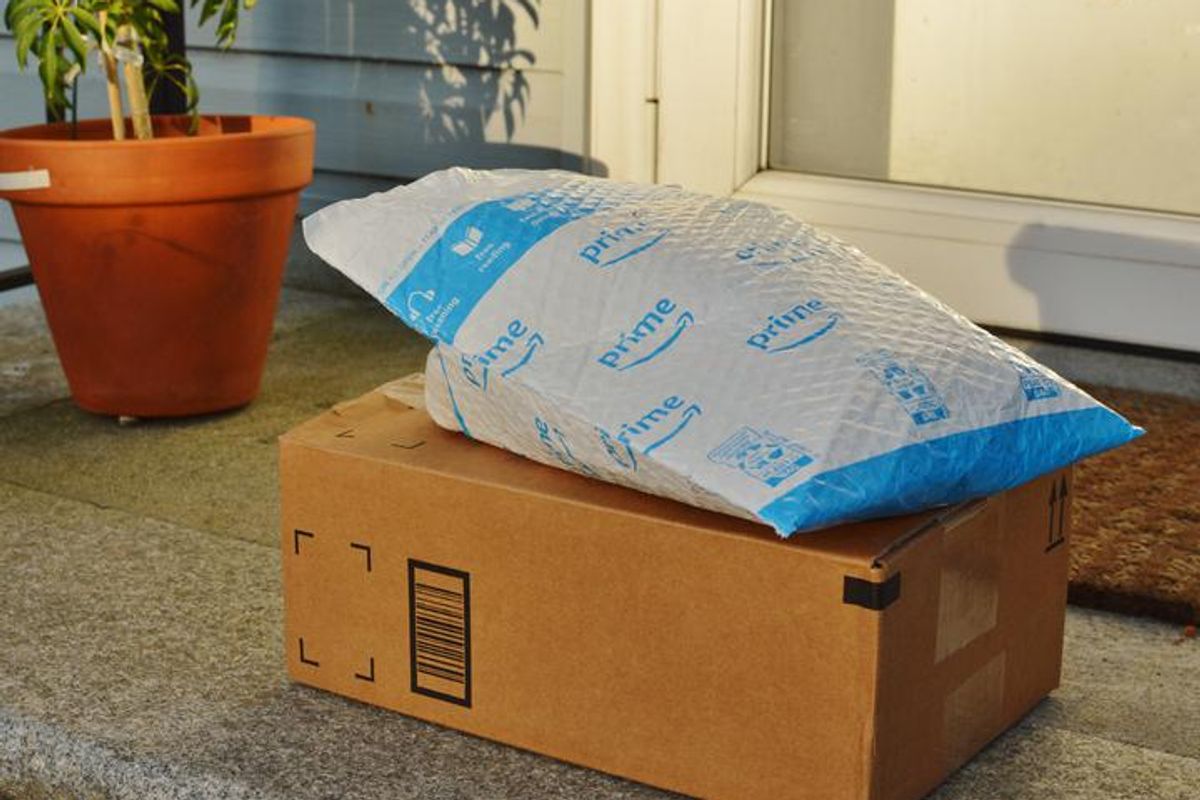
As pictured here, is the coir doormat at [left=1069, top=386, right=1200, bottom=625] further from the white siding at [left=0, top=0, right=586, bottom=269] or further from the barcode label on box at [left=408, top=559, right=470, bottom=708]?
the white siding at [left=0, top=0, right=586, bottom=269]

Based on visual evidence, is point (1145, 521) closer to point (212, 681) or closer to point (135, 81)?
point (212, 681)

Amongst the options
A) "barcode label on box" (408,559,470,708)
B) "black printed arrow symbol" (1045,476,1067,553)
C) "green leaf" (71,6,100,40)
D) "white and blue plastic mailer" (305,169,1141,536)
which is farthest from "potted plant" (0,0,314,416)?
"black printed arrow symbol" (1045,476,1067,553)

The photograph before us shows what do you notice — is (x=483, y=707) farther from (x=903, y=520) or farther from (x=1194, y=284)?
(x=1194, y=284)

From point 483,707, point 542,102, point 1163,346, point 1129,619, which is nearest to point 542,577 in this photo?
point 483,707

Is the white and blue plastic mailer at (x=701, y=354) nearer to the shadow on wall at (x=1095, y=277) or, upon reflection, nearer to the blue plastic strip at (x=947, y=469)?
the blue plastic strip at (x=947, y=469)

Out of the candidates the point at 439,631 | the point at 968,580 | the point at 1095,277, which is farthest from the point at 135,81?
the point at 968,580

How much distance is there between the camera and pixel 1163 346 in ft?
7.80

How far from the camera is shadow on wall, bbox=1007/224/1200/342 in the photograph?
7.77ft

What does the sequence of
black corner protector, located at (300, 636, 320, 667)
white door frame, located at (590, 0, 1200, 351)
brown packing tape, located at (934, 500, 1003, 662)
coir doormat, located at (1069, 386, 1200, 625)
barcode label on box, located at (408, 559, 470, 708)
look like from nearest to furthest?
1. brown packing tape, located at (934, 500, 1003, 662)
2. barcode label on box, located at (408, 559, 470, 708)
3. black corner protector, located at (300, 636, 320, 667)
4. coir doormat, located at (1069, 386, 1200, 625)
5. white door frame, located at (590, 0, 1200, 351)

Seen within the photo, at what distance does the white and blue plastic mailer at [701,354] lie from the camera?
1224mm

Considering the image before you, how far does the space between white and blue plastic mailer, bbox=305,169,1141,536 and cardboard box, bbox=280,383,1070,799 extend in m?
0.04

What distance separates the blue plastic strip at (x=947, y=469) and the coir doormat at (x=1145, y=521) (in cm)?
41

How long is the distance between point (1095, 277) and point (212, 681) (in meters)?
1.36

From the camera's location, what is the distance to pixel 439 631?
143 centimetres
